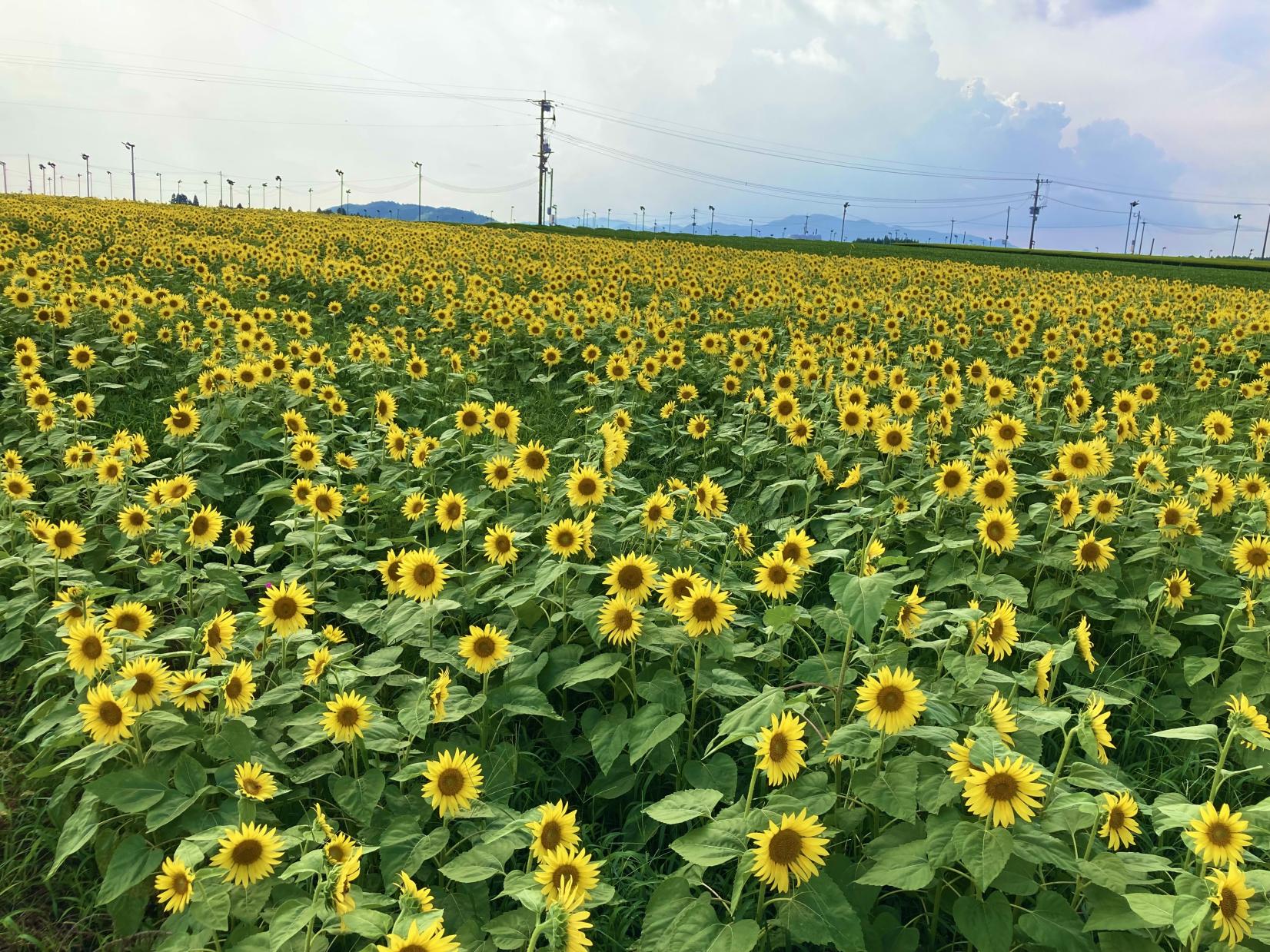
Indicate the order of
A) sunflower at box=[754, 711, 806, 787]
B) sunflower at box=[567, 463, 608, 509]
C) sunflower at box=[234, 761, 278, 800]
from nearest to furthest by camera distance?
sunflower at box=[754, 711, 806, 787] → sunflower at box=[234, 761, 278, 800] → sunflower at box=[567, 463, 608, 509]

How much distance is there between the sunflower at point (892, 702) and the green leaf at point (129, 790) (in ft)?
7.40

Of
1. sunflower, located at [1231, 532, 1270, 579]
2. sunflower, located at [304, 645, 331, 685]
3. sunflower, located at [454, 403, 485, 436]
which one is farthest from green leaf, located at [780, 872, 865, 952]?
sunflower, located at [454, 403, 485, 436]

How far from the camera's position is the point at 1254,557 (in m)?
3.65

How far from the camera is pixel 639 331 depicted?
29.5ft

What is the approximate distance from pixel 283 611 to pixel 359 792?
924mm

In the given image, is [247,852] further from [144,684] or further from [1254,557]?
[1254,557]

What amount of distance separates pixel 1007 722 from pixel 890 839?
1.56ft

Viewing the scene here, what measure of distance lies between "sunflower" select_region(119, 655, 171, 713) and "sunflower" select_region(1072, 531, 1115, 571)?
4107 mm

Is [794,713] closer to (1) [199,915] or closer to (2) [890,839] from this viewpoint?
(2) [890,839]

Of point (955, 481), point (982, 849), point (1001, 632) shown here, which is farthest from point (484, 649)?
point (955, 481)

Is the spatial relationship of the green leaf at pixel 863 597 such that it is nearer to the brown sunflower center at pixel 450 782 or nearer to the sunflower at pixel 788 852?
the sunflower at pixel 788 852

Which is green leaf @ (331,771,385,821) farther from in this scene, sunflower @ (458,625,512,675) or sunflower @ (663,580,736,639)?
sunflower @ (663,580,736,639)

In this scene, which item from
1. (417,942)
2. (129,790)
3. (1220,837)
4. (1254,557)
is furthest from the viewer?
(1254,557)

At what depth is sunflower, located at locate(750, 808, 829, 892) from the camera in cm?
190
